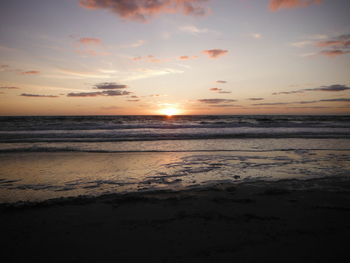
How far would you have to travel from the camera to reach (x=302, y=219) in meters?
4.07

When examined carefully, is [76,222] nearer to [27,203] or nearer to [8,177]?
[27,203]

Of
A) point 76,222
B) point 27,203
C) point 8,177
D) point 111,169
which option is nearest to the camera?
point 76,222

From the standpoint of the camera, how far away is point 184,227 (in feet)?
12.5

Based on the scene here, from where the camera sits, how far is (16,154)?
36.4 ft

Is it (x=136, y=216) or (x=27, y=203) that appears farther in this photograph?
(x=27, y=203)

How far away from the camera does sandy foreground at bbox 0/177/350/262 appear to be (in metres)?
3.12

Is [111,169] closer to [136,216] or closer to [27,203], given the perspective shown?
[27,203]

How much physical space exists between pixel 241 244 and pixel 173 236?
41.8 inches

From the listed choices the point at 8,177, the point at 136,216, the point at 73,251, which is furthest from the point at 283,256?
the point at 8,177

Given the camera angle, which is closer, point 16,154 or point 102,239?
point 102,239

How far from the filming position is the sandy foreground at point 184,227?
3.12m

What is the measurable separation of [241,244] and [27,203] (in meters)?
4.55

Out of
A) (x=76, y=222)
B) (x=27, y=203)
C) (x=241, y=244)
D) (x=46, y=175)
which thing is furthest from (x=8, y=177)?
(x=241, y=244)

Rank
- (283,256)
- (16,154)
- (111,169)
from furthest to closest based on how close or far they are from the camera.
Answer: (16,154), (111,169), (283,256)
